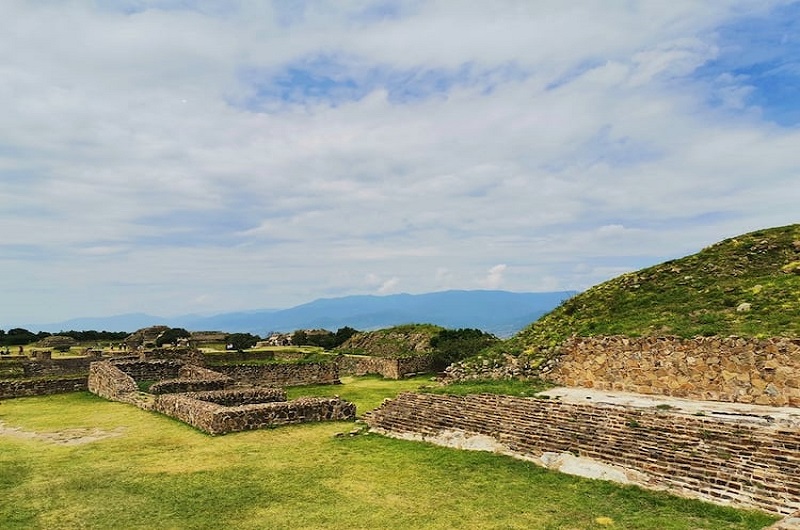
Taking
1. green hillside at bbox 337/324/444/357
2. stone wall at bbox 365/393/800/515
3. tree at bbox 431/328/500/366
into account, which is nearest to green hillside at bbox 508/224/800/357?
stone wall at bbox 365/393/800/515

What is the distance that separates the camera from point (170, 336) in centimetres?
6316

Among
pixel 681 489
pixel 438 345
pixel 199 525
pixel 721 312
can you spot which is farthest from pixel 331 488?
pixel 438 345

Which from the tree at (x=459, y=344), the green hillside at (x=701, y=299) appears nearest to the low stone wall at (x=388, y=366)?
the tree at (x=459, y=344)

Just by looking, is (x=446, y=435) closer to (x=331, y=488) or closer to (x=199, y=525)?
(x=331, y=488)

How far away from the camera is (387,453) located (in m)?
14.0

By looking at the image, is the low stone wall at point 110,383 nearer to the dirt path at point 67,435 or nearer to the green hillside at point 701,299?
the dirt path at point 67,435

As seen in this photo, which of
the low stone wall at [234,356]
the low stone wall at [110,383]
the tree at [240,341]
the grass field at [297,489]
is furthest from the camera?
the tree at [240,341]

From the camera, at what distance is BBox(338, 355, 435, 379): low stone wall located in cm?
3397

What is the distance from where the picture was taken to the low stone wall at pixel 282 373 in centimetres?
3041

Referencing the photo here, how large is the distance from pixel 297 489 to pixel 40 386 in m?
21.0

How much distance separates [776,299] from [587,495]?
41.5 feet

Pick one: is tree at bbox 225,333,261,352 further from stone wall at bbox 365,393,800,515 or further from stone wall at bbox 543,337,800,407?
stone wall at bbox 365,393,800,515

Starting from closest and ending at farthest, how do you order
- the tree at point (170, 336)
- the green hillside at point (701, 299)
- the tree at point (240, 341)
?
1. the green hillside at point (701, 299)
2. the tree at point (240, 341)
3. the tree at point (170, 336)

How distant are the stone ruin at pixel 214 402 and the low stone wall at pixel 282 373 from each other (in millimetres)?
2535
